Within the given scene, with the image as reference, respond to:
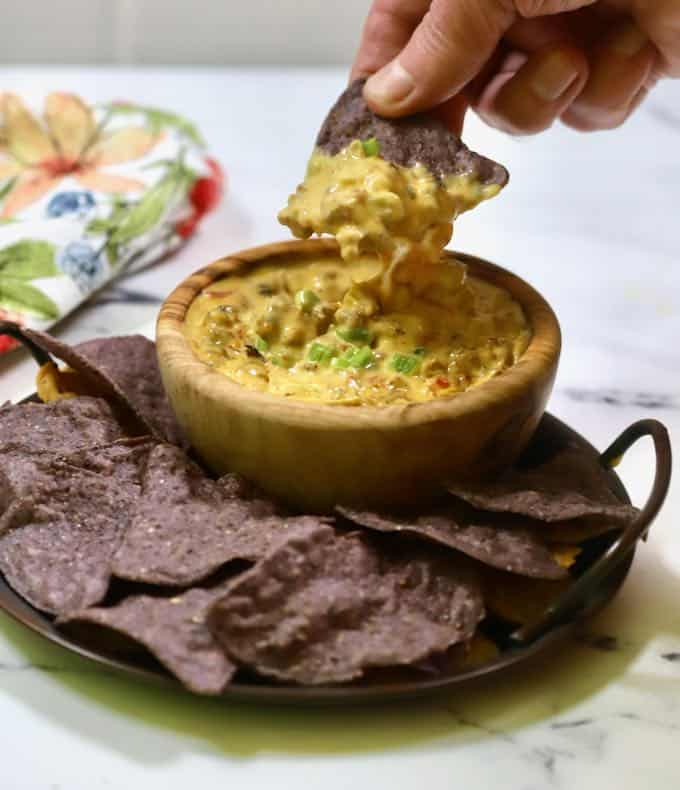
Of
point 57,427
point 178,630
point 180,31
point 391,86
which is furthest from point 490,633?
point 180,31

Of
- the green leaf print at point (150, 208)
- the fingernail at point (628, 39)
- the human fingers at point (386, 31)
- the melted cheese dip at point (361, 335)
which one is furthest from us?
the green leaf print at point (150, 208)

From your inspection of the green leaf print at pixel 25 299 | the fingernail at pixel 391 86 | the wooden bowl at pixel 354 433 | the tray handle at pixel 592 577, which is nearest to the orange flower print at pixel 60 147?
the green leaf print at pixel 25 299

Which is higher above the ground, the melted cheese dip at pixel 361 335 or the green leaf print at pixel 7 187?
the melted cheese dip at pixel 361 335

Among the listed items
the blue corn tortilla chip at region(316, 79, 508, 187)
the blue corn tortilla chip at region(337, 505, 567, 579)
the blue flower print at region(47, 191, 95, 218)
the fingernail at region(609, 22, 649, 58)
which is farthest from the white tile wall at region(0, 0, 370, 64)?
the blue corn tortilla chip at region(337, 505, 567, 579)

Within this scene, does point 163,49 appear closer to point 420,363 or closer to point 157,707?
point 420,363

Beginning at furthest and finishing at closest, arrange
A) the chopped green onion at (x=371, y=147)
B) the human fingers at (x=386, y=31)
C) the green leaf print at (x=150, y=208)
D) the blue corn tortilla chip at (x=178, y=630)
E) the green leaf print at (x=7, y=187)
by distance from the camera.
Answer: the green leaf print at (x=7, y=187) → the green leaf print at (x=150, y=208) → the human fingers at (x=386, y=31) → the chopped green onion at (x=371, y=147) → the blue corn tortilla chip at (x=178, y=630)

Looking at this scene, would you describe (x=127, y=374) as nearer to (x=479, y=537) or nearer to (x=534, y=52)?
(x=479, y=537)

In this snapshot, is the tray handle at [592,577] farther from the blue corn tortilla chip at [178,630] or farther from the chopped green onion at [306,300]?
the chopped green onion at [306,300]

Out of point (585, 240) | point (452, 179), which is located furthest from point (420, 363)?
point (585, 240)
